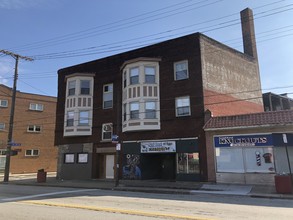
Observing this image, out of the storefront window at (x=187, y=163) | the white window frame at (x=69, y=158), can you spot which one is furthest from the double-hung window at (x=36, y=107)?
the storefront window at (x=187, y=163)

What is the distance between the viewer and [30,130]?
40031 millimetres

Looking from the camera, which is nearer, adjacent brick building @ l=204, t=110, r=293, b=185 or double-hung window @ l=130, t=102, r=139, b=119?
adjacent brick building @ l=204, t=110, r=293, b=185

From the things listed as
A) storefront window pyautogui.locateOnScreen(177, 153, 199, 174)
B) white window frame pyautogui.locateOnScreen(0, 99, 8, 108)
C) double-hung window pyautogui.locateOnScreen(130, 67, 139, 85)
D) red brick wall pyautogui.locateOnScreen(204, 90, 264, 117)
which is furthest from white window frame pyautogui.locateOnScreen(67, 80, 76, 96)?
white window frame pyautogui.locateOnScreen(0, 99, 8, 108)

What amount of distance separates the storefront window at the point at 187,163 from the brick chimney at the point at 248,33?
45.4 feet

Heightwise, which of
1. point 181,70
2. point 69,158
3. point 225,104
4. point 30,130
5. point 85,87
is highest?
point 85,87

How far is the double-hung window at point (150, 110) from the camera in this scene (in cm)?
2375

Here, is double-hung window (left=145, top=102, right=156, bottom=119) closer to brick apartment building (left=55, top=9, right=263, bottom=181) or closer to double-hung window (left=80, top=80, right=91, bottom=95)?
brick apartment building (left=55, top=9, right=263, bottom=181)

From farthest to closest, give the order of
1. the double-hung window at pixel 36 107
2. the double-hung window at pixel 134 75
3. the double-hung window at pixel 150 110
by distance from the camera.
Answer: the double-hung window at pixel 36 107
the double-hung window at pixel 134 75
the double-hung window at pixel 150 110

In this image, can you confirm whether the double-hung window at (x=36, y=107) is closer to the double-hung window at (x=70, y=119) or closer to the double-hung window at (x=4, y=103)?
the double-hung window at (x=4, y=103)

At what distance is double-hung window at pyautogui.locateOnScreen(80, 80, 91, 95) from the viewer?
94.0 ft

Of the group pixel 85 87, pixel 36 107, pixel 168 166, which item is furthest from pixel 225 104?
pixel 36 107

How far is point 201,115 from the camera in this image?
21531mm

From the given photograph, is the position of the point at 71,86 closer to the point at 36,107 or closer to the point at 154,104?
the point at 154,104

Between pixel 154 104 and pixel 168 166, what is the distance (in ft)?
18.0
